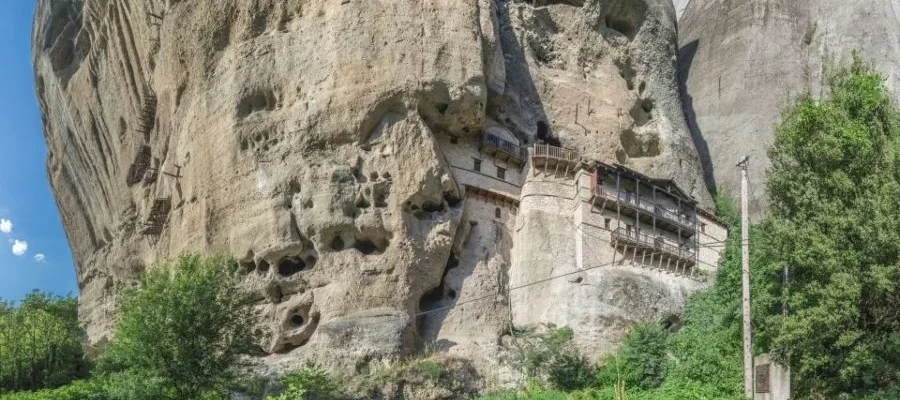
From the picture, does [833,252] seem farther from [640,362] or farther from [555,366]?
[555,366]

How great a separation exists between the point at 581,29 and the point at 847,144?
19.3m

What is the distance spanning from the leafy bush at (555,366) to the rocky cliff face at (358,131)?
226 centimetres

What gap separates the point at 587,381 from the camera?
28.5 metres

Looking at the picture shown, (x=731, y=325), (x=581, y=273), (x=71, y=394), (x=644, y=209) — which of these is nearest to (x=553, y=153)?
(x=644, y=209)

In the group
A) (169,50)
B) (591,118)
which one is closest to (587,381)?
(591,118)

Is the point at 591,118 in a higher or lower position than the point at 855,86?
higher

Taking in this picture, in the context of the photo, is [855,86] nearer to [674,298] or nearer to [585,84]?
[674,298]

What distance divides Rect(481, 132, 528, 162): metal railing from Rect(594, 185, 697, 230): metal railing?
121 inches

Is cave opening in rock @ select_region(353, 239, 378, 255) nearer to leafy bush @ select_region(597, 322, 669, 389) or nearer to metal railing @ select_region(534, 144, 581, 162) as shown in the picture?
metal railing @ select_region(534, 144, 581, 162)

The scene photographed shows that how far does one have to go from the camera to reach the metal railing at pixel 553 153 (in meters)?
35.1

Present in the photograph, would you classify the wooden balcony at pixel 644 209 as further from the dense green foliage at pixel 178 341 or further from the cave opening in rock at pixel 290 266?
the dense green foliage at pixel 178 341

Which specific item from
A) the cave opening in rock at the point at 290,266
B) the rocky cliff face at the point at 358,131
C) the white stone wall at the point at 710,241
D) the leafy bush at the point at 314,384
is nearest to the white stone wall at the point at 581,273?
the rocky cliff face at the point at 358,131

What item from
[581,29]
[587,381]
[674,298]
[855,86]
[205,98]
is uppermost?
[581,29]

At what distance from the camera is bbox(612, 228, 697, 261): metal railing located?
111ft
